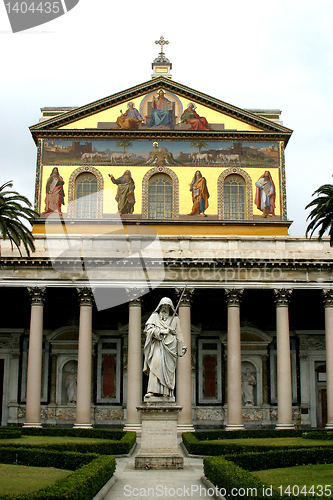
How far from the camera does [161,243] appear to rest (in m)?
32.8

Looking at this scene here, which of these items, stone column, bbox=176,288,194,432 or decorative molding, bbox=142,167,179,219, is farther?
decorative molding, bbox=142,167,179,219

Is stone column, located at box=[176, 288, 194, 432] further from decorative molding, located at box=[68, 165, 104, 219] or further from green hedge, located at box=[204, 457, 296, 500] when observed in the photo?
green hedge, located at box=[204, 457, 296, 500]

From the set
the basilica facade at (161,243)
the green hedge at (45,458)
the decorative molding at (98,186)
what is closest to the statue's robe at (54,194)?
the basilica facade at (161,243)

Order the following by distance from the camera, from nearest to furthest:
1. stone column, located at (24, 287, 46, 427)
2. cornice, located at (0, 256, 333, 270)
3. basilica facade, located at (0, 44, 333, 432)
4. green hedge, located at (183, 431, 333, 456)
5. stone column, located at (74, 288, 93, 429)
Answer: green hedge, located at (183, 431, 333, 456)
stone column, located at (24, 287, 46, 427)
stone column, located at (74, 288, 93, 429)
cornice, located at (0, 256, 333, 270)
basilica facade, located at (0, 44, 333, 432)

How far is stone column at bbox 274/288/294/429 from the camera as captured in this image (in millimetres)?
30955

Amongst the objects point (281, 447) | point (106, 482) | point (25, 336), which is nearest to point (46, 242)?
point (25, 336)

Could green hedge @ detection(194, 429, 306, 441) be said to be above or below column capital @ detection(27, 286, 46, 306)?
below

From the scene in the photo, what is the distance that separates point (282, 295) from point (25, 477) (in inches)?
778

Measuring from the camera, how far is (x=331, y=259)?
32000 mm

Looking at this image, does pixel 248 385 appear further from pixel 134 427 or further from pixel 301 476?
pixel 301 476

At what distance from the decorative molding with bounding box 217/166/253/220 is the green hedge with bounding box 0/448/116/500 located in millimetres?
21580

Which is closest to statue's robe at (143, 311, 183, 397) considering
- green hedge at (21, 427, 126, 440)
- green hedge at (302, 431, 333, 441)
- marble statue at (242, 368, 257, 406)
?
green hedge at (21, 427, 126, 440)

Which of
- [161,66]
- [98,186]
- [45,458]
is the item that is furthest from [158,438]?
Answer: [161,66]

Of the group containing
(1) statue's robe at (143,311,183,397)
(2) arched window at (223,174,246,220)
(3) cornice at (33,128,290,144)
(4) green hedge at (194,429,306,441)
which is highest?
(3) cornice at (33,128,290,144)
